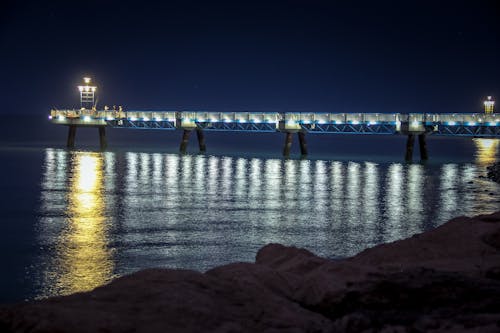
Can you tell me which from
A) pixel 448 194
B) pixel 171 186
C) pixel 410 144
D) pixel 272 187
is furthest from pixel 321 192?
pixel 410 144

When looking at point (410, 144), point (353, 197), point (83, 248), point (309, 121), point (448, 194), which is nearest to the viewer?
point (83, 248)

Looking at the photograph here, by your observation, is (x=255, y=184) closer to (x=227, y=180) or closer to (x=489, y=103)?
(x=227, y=180)

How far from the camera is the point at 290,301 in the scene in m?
7.46

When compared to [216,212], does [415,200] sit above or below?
below

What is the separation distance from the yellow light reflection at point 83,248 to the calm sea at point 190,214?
3cm

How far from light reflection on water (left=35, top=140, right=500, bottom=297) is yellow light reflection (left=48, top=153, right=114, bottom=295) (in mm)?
29

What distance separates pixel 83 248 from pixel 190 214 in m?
7.33

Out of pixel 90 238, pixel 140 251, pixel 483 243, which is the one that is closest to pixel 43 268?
pixel 140 251

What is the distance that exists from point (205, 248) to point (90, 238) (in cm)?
375

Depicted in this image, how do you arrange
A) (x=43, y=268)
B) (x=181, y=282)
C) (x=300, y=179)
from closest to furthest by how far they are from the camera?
(x=181, y=282) → (x=43, y=268) → (x=300, y=179)

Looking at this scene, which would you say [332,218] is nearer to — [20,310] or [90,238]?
[90,238]

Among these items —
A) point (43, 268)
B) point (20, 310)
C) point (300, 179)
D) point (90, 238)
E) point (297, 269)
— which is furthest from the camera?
point (300, 179)

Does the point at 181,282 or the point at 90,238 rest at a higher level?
the point at 181,282

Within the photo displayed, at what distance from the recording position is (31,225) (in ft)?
71.2
